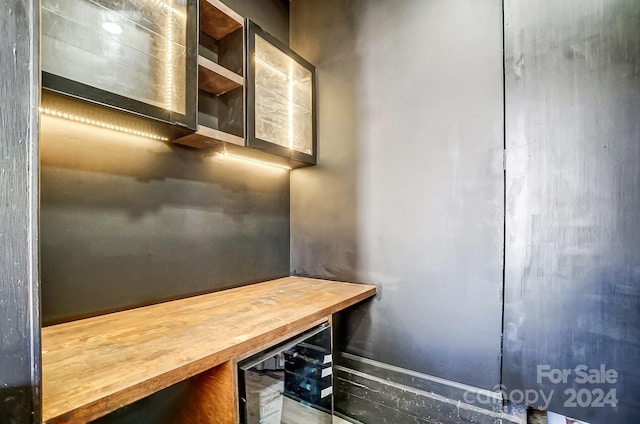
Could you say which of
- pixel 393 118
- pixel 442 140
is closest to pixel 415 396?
pixel 442 140

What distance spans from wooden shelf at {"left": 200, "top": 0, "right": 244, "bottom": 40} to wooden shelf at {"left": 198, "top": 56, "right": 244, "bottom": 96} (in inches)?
11.2

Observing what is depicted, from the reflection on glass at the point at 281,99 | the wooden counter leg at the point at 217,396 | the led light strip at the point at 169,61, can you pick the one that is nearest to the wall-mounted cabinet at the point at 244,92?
the reflection on glass at the point at 281,99

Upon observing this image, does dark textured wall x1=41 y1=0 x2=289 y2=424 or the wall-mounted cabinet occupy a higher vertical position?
the wall-mounted cabinet

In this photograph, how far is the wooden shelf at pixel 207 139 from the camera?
134 centimetres

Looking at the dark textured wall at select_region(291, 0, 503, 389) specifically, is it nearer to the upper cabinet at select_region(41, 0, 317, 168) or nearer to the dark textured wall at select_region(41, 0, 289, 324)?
the upper cabinet at select_region(41, 0, 317, 168)

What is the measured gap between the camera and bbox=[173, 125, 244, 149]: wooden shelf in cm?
134

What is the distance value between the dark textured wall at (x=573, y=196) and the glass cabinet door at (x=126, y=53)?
152 centimetres

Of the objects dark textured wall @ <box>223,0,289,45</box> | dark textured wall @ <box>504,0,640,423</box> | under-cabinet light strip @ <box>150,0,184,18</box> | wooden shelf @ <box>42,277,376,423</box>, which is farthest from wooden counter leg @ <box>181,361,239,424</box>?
dark textured wall @ <box>223,0,289,45</box>

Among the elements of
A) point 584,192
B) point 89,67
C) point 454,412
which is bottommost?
point 454,412

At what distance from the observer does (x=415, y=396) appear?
1581 mm

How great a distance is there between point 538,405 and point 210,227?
1847 millimetres

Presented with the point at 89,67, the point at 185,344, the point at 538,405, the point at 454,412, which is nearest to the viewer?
the point at 185,344

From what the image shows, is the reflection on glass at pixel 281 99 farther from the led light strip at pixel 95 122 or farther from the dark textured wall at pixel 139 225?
the led light strip at pixel 95 122

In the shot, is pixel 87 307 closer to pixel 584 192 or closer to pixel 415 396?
pixel 415 396
